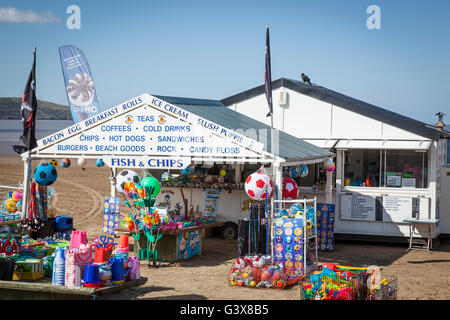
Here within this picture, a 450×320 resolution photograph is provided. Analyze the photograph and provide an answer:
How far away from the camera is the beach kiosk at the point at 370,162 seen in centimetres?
1569

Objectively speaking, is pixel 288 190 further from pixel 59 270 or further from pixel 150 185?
pixel 59 270

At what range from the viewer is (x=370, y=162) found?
54.0 ft

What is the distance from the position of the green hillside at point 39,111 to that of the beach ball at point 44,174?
9998 centimetres

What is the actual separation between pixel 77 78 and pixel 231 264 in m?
9.95

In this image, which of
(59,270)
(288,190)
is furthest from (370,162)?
(59,270)

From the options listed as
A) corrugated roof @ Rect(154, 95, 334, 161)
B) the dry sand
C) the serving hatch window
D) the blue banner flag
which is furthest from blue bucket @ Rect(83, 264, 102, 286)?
the blue banner flag

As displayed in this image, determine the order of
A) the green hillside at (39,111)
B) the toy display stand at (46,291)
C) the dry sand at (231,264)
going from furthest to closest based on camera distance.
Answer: the green hillside at (39,111)
the dry sand at (231,264)
the toy display stand at (46,291)

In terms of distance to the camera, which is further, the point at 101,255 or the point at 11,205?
the point at 11,205

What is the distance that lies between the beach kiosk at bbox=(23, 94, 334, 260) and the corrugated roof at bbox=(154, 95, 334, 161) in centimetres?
5

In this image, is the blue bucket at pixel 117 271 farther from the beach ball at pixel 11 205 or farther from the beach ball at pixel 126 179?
the beach ball at pixel 11 205

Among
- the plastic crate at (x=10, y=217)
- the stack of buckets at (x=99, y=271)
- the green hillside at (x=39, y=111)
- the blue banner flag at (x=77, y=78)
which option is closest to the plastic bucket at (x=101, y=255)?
the stack of buckets at (x=99, y=271)

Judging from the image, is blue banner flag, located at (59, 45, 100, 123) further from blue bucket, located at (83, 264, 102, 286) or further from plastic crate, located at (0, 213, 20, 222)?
blue bucket, located at (83, 264, 102, 286)

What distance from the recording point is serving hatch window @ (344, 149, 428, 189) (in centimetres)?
1585
